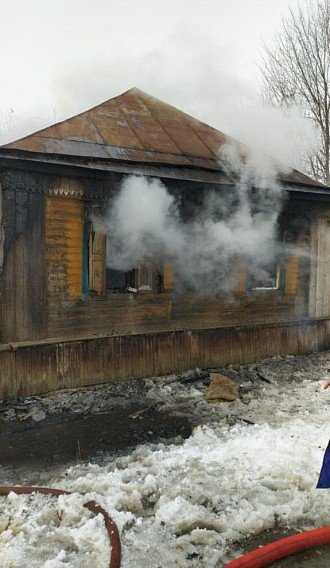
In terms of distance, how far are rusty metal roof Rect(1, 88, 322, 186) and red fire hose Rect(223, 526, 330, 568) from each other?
625cm

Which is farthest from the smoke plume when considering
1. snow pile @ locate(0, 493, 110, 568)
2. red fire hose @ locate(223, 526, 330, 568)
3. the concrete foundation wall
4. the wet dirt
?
red fire hose @ locate(223, 526, 330, 568)

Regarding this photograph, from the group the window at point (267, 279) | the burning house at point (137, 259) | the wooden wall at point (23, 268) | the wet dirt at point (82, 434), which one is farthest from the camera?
the window at point (267, 279)

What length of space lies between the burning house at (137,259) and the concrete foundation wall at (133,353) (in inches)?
0.9

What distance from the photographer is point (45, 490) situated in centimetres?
422

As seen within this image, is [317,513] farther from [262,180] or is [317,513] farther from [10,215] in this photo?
[262,180]

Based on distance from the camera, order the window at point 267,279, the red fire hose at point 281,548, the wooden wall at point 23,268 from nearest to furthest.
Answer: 1. the red fire hose at point 281,548
2. the wooden wall at point 23,268
3. the window at point 267,279

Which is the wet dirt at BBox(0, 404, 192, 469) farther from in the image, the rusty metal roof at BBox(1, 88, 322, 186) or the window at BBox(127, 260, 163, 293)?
the rusty metal roof at BBox(1, 88, 322, 186)

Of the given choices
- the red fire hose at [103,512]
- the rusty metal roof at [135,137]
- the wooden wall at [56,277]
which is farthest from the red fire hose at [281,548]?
the rusty metal roof at [135,137]

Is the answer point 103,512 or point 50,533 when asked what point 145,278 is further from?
point 50,533

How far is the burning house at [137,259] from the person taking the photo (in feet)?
23.1

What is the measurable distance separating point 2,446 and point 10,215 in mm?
3579

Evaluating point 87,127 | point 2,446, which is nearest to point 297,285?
point 87,127

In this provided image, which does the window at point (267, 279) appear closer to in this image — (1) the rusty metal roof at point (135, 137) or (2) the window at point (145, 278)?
(1) the rusty metal roof at point (135, 137)

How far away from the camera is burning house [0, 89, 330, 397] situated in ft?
23.1
